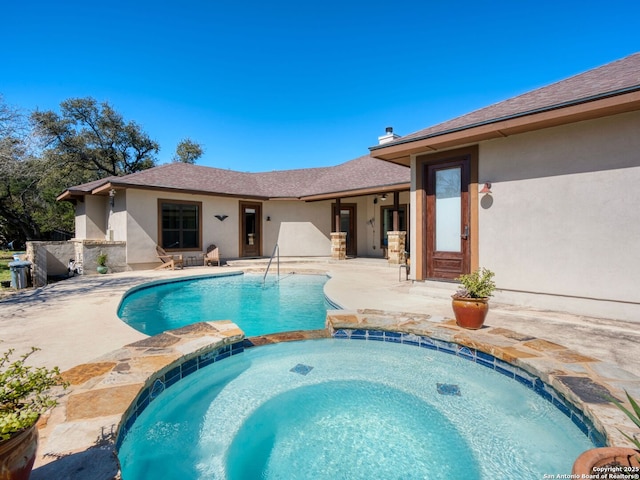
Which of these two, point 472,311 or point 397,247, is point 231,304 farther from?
point 397,247

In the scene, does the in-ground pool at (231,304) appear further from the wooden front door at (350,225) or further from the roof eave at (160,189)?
the wooden front door at (350,225)

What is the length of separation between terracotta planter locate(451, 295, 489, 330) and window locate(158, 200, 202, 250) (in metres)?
11.4

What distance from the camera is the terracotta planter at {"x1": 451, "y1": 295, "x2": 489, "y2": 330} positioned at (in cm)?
412

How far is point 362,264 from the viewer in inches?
509

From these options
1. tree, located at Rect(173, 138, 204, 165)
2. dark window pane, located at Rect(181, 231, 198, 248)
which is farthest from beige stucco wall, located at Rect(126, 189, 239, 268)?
tree, located at Rect(173, 138, 204, 165)

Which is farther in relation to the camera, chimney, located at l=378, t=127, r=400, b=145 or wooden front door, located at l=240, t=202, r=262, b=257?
wooden front door, located at l=240, t=202, r=262, b=257

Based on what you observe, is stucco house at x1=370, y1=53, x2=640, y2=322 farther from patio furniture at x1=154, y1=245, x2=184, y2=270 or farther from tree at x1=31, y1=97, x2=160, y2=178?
tree at x1=31, y1=97, x2=160, y2=178

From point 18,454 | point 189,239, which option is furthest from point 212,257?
point 18,454

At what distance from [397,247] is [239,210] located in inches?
302

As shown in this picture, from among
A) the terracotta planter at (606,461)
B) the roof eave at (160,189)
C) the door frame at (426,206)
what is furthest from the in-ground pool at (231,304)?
the terracotta planter at (606,461)

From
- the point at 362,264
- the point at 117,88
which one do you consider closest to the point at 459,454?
the point at 362,264

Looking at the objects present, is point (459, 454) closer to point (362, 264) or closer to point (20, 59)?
point (362, 264)

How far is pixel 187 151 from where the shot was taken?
31500 mm

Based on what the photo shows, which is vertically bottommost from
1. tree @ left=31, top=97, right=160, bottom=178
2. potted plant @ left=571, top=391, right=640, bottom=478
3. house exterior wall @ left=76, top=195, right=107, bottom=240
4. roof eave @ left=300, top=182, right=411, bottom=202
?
potted plant @ left=571, top=391, right=640, bottom=478
